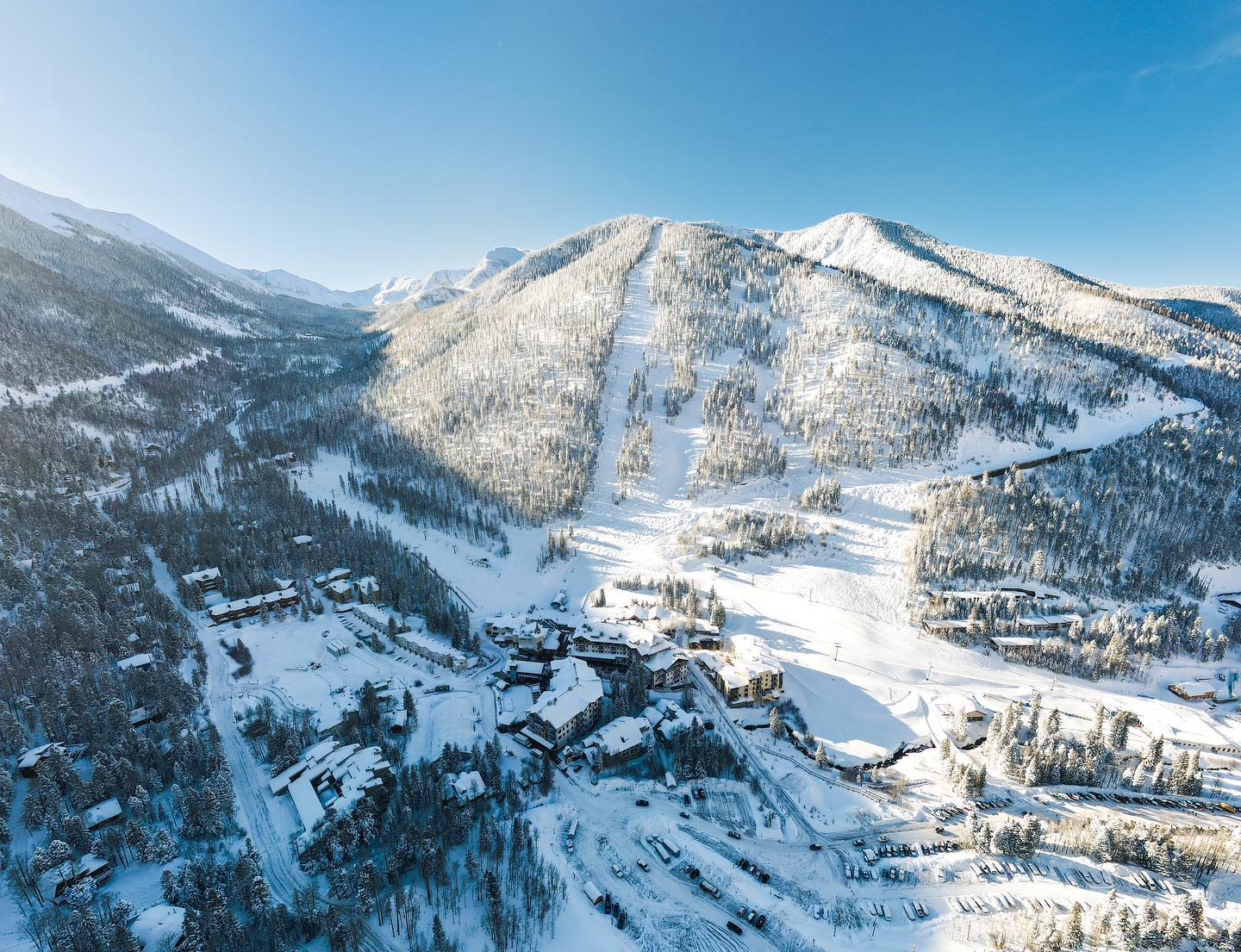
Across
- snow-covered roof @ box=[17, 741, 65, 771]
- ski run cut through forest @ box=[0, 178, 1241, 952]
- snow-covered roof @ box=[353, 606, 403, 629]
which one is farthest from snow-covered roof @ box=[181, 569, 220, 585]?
snow-covered roof @ box=[17, 741, 65, 771]

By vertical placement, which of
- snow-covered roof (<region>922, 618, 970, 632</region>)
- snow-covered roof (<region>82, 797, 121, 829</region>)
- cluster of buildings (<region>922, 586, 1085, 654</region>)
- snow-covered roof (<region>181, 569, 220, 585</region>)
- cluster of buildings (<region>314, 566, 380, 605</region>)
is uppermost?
cluster of buildings (<region>922, 586, 1085, 654</region>)

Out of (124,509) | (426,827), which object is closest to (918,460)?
(426,827)

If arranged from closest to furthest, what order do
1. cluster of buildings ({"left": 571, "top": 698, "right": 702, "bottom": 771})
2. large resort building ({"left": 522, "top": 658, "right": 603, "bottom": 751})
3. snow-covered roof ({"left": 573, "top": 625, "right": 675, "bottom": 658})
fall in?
1. cluster of buildings ({"left": 571, "top": 698, "right": 702, "bottom": 771})
2. large resort building ({"left": 522, "top": 658, "right": 603, "bottom": 751})
3. snow-covered roof ({"left": 573, "top": 625, "right": 675, "bottom": 658})

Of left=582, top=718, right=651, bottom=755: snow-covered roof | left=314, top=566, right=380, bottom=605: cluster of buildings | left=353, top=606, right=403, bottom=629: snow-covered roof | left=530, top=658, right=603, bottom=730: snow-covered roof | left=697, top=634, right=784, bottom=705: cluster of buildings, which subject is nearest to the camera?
left=582, top=718, right=651, bottom=755: snow-covered roof

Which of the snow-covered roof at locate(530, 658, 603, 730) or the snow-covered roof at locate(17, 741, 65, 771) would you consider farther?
the snow-covered roof at locate(530, 658, 603, 730)

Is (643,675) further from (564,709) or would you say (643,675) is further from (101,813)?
(101,813)

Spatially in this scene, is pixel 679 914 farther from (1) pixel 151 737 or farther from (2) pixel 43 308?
→ (2) pixel 43 308

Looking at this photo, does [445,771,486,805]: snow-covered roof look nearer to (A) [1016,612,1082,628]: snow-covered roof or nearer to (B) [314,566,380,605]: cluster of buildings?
(B) [314,566,380,605]: cluster of buildings

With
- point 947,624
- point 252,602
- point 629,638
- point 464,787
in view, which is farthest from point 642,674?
point 252,602
